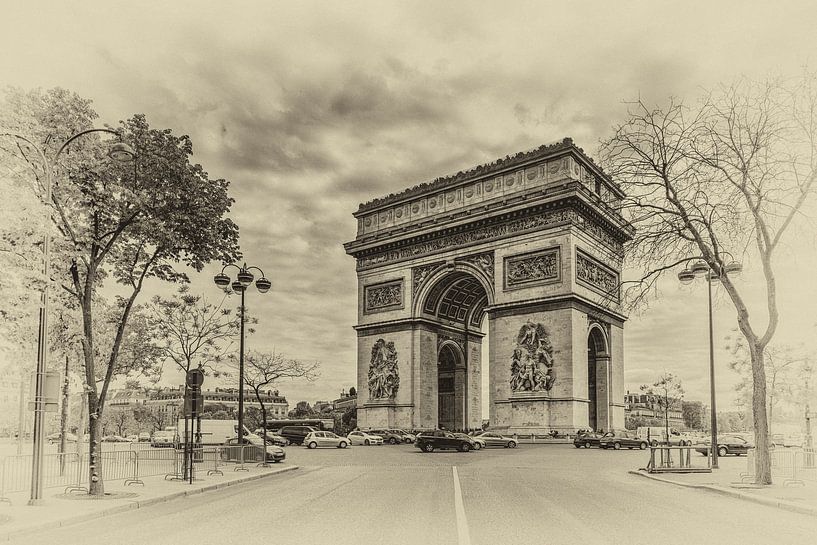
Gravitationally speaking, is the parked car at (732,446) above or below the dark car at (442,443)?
below

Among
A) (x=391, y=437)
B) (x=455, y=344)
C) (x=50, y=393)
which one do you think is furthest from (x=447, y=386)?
(x=50, y=393)

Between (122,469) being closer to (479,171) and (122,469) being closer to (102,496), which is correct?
(102,496)

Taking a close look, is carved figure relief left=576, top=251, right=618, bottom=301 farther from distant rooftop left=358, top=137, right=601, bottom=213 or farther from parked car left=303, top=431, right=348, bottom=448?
parked car left=303, top=431, right=348, bottom=448

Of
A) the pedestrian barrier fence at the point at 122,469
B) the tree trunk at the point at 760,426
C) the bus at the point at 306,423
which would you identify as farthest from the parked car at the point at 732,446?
the bus at the point at 306,423

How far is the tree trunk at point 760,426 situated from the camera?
17.7 meters

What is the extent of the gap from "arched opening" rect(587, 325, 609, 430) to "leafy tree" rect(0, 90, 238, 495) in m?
33.7

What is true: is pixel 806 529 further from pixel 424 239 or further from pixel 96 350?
pixel 424 239

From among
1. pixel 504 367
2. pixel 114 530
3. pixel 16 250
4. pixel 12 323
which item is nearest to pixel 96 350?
pixel 12 323

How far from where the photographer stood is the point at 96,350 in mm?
30391

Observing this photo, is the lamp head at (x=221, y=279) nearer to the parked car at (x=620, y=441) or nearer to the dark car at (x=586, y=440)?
the dark car at (x=586, y=440)

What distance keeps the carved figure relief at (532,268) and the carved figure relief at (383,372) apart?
11.2 m

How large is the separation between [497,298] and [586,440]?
10909mm

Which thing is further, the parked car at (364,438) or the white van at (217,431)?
the parked car at (364,438)

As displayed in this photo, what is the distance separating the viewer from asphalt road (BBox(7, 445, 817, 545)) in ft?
31.8
